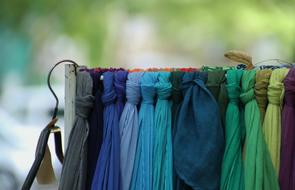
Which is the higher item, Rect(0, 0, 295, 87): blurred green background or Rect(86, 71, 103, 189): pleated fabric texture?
Rect(0, 0, 295, 87): blurred green background

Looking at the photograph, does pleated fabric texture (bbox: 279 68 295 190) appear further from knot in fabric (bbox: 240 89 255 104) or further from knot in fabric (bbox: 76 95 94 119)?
knot in fabric (bbox: 76 95 94 119)

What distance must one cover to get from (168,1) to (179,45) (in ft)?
0.79

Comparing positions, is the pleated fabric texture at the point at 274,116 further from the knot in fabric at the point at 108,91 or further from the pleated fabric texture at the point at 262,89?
the knot in fabric at the point at 108,91

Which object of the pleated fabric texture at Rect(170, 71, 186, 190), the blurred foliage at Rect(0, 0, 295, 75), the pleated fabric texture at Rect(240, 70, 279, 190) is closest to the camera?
the pleated fabric texture at Rect(240, 70, 279, 190)

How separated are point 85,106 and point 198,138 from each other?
0.29 metres

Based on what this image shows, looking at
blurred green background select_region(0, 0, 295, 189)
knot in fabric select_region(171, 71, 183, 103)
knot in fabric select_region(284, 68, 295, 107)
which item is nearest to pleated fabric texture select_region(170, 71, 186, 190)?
knot in fabric select_region(171, 71, 183, 103)

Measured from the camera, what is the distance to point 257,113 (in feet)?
2.51

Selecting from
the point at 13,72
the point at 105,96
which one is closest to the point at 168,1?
the point at 13,72

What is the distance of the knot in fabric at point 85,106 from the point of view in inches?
33.9

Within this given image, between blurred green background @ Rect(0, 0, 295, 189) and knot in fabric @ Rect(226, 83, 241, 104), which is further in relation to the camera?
blurred green background @ Rect(0, 0, 295, 189)

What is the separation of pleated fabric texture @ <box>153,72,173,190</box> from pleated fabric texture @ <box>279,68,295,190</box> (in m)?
0.25

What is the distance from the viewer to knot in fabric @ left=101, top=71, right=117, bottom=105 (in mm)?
866

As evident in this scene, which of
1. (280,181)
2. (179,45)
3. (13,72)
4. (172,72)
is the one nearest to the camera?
(280,181)

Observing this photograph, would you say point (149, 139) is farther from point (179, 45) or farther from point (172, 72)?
point (179, 45)
